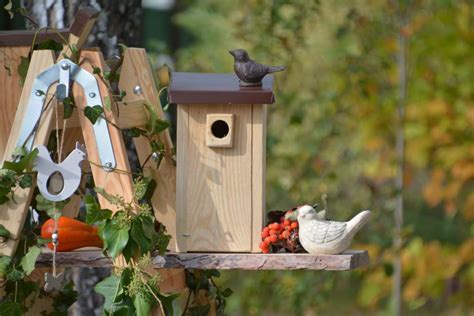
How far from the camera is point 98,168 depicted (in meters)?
2.54

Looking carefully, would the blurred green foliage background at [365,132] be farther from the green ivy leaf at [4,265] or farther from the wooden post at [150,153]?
the green ivy leaf at [4,265]

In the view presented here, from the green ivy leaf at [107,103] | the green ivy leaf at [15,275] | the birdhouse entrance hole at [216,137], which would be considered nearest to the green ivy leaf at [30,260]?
the green ivy leaf at [15,275]

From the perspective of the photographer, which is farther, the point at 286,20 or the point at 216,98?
the point at 286,20

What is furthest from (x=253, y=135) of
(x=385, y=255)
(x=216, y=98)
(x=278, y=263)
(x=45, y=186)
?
(x=385, y=255)

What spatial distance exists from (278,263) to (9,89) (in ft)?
2.56

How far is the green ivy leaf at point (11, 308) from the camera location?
259 cm

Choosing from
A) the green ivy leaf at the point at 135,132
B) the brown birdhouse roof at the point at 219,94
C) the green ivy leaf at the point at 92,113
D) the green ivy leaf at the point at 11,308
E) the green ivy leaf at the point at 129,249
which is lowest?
the green ivy leaf at the point at 11,308

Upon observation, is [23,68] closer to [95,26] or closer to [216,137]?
[216,137]

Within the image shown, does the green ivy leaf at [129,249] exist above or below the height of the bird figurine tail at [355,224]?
below

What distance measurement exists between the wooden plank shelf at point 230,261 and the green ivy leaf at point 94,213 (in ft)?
0.35

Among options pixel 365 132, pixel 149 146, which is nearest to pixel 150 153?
pixel 149 146

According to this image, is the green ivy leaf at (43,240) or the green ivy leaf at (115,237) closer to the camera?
the green ivy leaf at (115,237)

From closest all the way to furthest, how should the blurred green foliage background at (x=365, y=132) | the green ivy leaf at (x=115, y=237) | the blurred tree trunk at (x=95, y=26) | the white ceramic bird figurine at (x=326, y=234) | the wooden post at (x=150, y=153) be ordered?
1. the green ivy leaf at (x=115, y=237)
2. the white ceramic bird figurine at (x=326, y=234)
3. the wooden post at (x=150, y=153)
4. the blurred tree trunk at (x=95, y=26)
5. the blurred green foliage background at (x=365, y=132)

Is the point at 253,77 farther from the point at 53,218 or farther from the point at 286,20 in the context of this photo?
the point at 286,20
